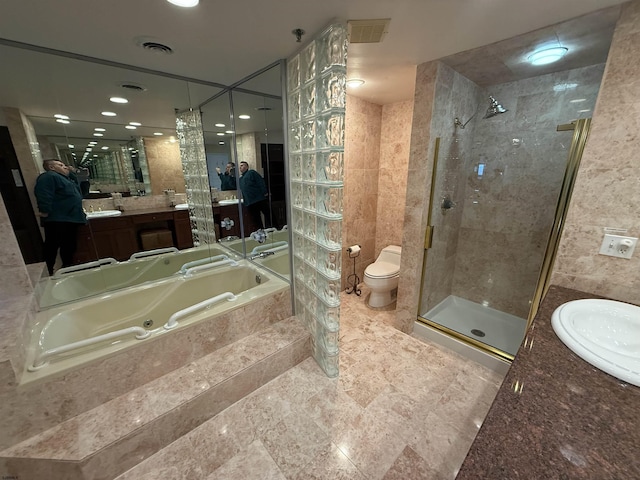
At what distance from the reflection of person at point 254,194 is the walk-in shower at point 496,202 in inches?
57.6

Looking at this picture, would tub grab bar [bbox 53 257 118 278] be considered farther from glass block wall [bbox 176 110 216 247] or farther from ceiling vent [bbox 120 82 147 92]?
ceiling vent [bbox 120 82 147 92]

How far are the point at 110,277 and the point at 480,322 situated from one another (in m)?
3.29

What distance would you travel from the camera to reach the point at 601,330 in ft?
3.51

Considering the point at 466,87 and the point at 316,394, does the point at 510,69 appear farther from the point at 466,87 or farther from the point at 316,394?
the point at 316,394

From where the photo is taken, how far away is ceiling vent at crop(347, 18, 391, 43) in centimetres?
122

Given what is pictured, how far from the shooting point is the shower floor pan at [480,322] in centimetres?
211

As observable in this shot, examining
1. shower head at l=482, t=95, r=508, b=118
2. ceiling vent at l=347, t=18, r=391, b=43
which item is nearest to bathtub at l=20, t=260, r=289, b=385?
ceiling vent at l=347, t=18, r=391, b=43

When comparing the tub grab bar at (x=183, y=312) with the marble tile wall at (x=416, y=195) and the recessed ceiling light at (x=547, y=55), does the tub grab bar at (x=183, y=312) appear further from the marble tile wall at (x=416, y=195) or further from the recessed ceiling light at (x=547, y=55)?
the recessed ceiling light at (x=547, y=55)

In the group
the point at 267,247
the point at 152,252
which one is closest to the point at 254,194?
the point at 267,247

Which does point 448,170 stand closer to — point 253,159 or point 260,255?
point 253,159

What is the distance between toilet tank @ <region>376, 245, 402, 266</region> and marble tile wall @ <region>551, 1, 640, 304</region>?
1530 mm

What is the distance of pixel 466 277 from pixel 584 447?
226 cm

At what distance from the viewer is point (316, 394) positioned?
1.67m

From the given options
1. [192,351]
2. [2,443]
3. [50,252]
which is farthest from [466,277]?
[50,252]
